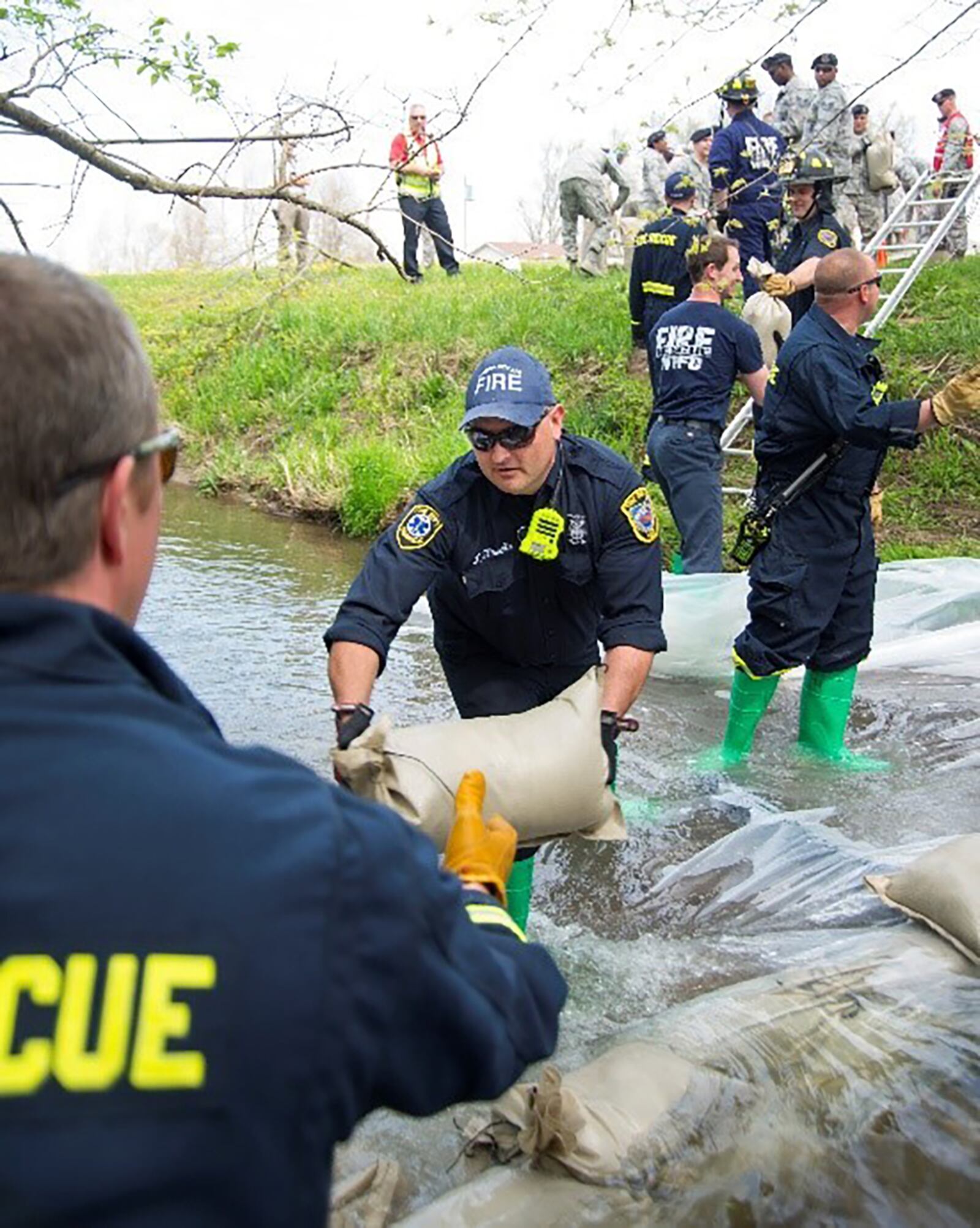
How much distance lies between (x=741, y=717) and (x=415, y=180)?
2.24 m

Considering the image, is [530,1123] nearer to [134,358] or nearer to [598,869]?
[134,358]

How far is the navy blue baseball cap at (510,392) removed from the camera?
3.20m

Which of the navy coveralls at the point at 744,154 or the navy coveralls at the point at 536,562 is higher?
the navy coveralls at the point at 744,154

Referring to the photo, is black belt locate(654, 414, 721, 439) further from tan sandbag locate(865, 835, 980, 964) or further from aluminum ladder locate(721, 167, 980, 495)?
tan sandbag locate(865, 835, 980, 964)

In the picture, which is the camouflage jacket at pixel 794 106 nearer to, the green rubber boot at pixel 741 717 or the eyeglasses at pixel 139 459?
the green rubber boot at pixel 741 717

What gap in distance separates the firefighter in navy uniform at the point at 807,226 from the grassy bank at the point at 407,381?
152cm

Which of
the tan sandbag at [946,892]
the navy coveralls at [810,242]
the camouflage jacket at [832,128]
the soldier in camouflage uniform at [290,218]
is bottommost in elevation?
the tan sandbag at [946,892]

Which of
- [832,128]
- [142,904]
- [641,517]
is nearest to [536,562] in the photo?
[641,517]

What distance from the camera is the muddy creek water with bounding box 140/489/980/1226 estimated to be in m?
2.30

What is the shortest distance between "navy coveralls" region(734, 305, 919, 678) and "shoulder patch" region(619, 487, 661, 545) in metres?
1.29

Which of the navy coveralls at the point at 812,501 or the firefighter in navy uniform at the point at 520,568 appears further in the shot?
the navy coveralls at the point at 812,501

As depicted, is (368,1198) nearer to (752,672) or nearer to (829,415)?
(752,672)

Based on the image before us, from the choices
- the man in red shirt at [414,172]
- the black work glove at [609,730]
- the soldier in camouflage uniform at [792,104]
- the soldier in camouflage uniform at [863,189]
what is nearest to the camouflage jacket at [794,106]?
the soldier in camouflage uniform at [792,104]

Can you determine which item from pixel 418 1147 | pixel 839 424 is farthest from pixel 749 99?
A: pixel 418 1147
